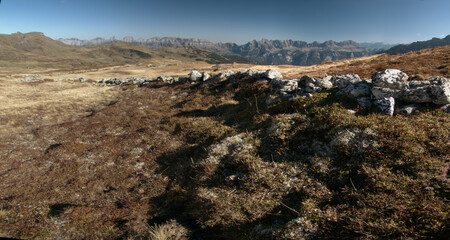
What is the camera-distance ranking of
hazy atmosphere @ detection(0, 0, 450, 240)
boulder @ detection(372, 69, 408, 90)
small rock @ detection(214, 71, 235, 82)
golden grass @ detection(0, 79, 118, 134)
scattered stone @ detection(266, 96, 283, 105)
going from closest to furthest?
hazy atmosphere @ detection(0, 0, 450, 240), boulder @ detection(372, 69, 408, 90), scattered stone @ detection(266, 96, 283, 105), golden grass @ detection(0, 79, 118, 134), small rock @ detection(214, 71, 235, 82)

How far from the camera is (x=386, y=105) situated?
11.5 metres

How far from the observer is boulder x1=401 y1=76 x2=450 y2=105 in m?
10.5

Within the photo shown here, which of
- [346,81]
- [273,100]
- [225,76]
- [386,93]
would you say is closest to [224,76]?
[225,76]

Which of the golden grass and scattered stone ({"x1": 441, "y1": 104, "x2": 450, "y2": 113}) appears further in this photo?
the golden grass

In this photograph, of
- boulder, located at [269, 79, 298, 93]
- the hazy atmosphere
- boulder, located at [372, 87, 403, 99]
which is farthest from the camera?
boulder, located at [269, 79, 298, 93]

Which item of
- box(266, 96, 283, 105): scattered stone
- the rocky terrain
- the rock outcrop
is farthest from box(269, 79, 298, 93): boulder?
box(266, 96, 283, 105): scattered stone

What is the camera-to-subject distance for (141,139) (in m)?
17.3

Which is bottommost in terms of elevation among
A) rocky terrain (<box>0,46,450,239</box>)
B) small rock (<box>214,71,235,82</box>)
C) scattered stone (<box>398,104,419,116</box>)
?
rocky terrain (<box>0,46,450,239</box>)

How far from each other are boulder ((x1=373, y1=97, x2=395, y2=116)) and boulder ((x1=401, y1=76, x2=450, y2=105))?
3.47ft

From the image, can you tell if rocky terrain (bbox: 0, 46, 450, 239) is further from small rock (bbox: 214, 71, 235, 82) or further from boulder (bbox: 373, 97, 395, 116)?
small rock (bbox: 214, 71, 235, 82)

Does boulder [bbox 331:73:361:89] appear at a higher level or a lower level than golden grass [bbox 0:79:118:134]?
higher

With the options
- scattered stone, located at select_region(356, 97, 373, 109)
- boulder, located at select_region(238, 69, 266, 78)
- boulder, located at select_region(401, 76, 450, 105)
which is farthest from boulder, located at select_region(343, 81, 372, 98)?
boulder, located at select_region(238, 69, 266, 78)

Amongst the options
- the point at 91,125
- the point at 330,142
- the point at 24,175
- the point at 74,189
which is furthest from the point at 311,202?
the point at 91,125

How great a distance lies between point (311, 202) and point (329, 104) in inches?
313
